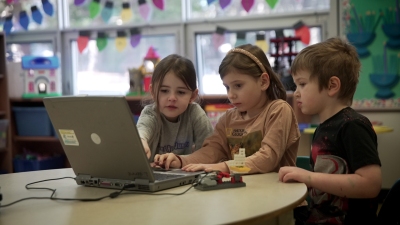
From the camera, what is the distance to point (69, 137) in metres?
1.33

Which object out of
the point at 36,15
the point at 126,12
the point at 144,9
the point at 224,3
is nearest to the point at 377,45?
the point at 224,3

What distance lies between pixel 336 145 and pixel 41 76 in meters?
3.77

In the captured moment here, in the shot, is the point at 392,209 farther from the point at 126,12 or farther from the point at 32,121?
the point at 32,121

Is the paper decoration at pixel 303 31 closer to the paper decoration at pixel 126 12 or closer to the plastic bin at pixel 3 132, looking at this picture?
the paper decoration at pixel 126 12

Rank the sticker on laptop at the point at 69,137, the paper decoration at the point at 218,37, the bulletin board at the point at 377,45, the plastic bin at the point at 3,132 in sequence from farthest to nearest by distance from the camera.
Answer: the plastic bin at the point at 3,132
the paper decoration at the point at 218,37
the bulletin board at the point at 377,45
the sticker on laptop at the point at 69,137

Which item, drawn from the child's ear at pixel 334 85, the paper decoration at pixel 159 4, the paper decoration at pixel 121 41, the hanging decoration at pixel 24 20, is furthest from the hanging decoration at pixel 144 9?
the child's ear at pixel 334 85

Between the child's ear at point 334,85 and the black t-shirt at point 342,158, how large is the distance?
6cm

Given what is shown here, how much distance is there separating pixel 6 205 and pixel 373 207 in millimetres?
1000

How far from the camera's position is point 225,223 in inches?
37.1

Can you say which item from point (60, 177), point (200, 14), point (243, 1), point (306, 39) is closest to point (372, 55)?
point (306, 39)

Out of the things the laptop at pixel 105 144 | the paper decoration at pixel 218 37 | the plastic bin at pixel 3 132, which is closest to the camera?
the laptop at pixel 105 144

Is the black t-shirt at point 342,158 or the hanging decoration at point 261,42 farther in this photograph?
the hanging decoration at point 261,42

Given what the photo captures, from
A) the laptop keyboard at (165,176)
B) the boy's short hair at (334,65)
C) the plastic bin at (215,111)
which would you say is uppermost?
the boy's short hair at (334,65)

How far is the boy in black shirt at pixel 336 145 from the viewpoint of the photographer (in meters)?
1.33
